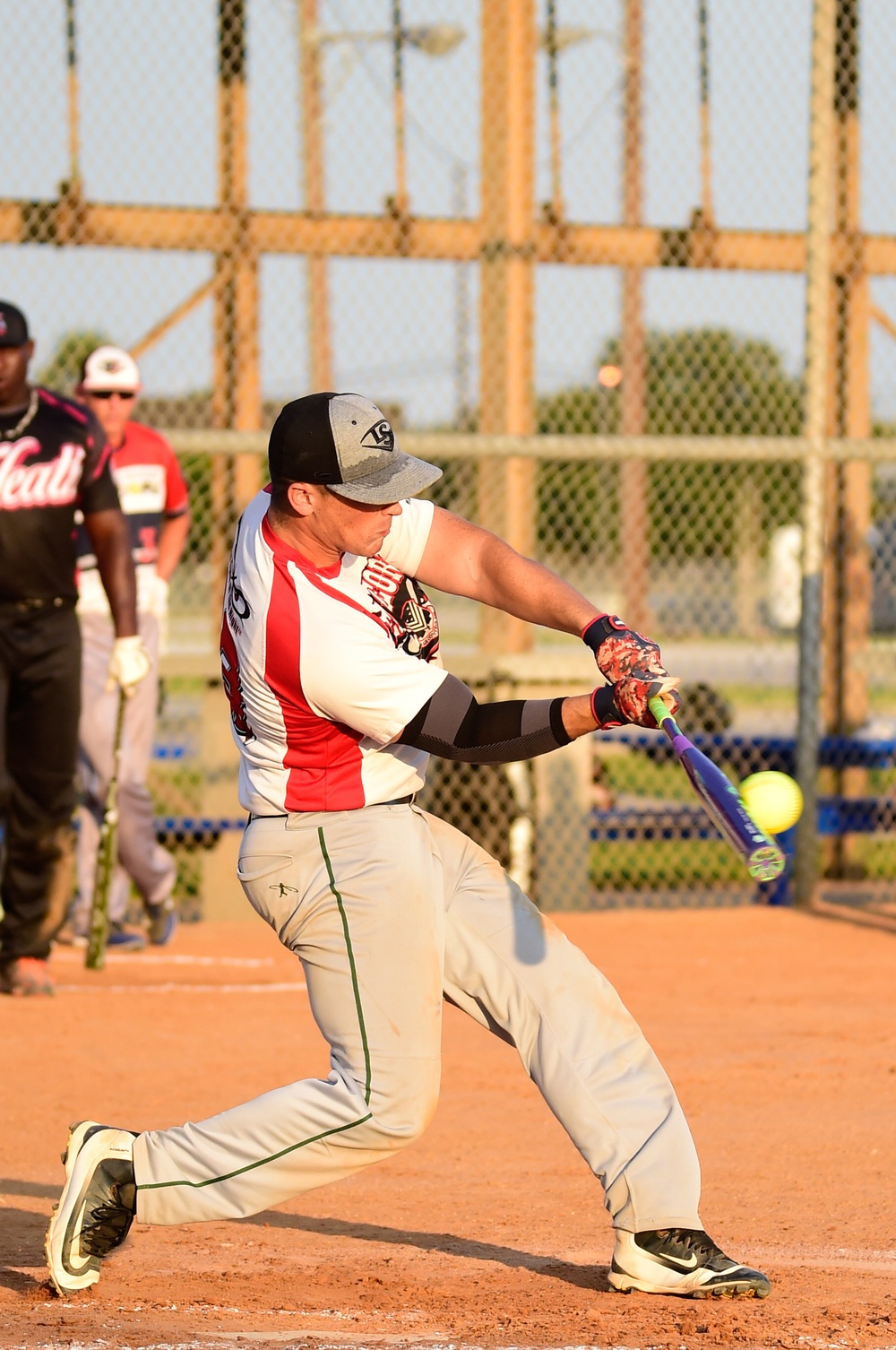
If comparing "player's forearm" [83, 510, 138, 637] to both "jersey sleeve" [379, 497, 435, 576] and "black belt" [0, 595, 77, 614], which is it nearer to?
"black belt" [0, 595, 77, 614]

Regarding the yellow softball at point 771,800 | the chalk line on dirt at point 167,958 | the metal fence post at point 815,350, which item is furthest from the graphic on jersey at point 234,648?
the metal fence post at point 815,350

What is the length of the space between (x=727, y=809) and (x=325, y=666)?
2.45 ft

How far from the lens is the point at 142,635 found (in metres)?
7.66

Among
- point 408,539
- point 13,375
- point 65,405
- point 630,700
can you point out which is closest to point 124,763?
point 65,405

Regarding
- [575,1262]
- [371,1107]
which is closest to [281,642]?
[371,1107]

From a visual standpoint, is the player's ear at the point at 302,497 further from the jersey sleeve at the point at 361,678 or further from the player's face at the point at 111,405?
the player's face at the point at 111,405

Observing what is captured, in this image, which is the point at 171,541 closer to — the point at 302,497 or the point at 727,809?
the point at 302,497

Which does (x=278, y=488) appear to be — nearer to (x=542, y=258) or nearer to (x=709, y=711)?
(x=542, y=258)

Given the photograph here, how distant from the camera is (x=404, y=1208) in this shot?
167 inches

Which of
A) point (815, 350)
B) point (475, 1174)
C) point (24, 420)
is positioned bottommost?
point (475, 1174)

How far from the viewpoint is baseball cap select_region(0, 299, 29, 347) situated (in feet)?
20.5

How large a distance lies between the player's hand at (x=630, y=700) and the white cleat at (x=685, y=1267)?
100 cm

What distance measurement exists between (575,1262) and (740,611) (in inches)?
672

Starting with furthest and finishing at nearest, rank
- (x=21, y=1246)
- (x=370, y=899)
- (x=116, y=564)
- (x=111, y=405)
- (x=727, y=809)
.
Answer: (x=111, y=405), (x=116, y=564), (x=21, y=1246), (x=370, y=899), (x=727, y=809)
